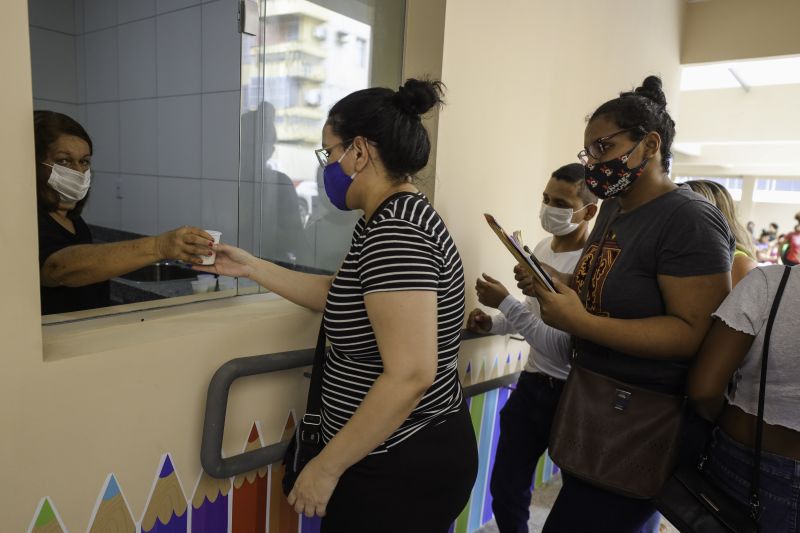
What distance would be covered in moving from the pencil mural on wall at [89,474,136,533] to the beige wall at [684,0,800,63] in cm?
379

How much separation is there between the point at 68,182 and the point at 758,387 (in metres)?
1.65

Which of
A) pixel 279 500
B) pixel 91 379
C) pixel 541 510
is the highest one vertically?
pixel 91 379

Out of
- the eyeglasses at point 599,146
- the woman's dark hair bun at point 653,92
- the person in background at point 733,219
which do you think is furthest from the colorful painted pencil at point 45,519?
the person in background at point 733,219

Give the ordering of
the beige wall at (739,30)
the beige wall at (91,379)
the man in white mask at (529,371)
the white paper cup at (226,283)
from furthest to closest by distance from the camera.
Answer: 1. the beige wall at (739,30)
2. the man in white mask at (529,371)
3. the white paper cup at (226,283)
4. the beige wall at (91,379)

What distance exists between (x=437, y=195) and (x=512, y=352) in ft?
3.09

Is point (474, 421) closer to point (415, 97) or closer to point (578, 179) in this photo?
point (578, 179)

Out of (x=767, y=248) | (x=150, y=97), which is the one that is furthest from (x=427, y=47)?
(x=767, y=248)

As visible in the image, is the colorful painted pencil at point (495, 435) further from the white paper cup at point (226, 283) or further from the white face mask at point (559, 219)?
the white paper cup at point (226, 283)

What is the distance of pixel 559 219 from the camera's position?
1.91 m

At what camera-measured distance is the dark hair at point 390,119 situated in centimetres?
110

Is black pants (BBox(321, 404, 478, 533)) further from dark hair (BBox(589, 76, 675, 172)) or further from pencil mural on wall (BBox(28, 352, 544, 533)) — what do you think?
dark hair (BBox(589, 76, 675, 172))

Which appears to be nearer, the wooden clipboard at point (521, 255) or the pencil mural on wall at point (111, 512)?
the pencil mural on wall at point (111, 512)

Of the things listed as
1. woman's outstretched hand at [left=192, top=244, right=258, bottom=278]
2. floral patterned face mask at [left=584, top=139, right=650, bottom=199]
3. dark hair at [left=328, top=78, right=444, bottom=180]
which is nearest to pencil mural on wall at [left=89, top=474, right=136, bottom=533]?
woman's outstretched hand at [left=192, top=244, right=258, bottom=278]

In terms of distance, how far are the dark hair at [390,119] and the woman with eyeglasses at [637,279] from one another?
0.51m
